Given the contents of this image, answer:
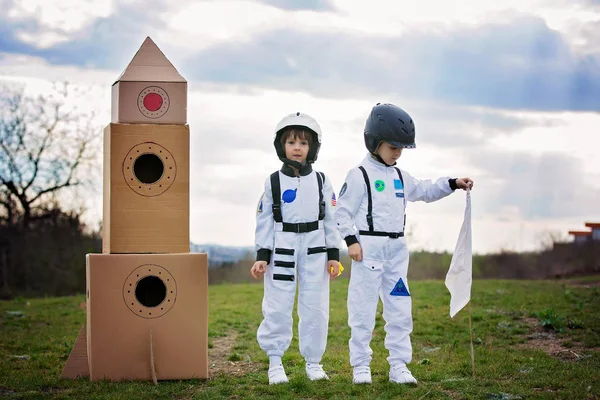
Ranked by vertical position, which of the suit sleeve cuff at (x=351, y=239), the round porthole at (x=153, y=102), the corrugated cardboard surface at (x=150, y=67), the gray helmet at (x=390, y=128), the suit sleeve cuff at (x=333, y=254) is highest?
the corrugated cardboard surface at (x=150, y=67)

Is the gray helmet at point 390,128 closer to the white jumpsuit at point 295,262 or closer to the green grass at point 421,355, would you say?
the white jumpsuit at point 295,262

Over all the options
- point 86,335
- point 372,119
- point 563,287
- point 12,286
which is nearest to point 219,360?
point 86,335

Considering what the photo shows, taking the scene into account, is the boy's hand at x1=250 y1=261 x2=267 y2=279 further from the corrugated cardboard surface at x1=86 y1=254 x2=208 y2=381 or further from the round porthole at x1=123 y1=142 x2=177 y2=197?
the round porthole at x1=123 y1=142 x2=177 y2=197

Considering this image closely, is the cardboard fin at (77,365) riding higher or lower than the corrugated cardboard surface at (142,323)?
lower

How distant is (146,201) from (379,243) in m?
2.01

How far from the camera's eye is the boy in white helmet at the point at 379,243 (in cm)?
585

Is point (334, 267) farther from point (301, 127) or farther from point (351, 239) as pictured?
point (301, 127)

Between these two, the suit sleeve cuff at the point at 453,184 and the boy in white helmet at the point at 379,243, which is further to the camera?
the suit sleeve cuff at the point at 453,184

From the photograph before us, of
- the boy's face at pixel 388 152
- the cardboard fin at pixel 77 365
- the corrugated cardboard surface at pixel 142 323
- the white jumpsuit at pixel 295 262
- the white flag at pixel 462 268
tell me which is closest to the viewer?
the white jumpsuit at pixel 295 262

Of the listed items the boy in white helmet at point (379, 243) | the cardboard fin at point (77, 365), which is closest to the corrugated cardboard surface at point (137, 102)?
the boy in white helmet at point (379, 243)

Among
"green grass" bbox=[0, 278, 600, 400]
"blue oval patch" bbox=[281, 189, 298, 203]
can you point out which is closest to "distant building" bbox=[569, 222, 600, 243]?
"green grass" bbox=[0, 278, 600, 400]

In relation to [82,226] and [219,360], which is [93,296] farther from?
[82,226]

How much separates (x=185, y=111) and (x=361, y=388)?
2.78 metres

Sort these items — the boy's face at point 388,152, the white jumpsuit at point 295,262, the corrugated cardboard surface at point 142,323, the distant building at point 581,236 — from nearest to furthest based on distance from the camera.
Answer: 1. the white jumpsuit at point 295,262
2. the boy's face at point 388,152
3. the corrugated cardboard surface at point 142,323
4. the distant building at point 581,236
